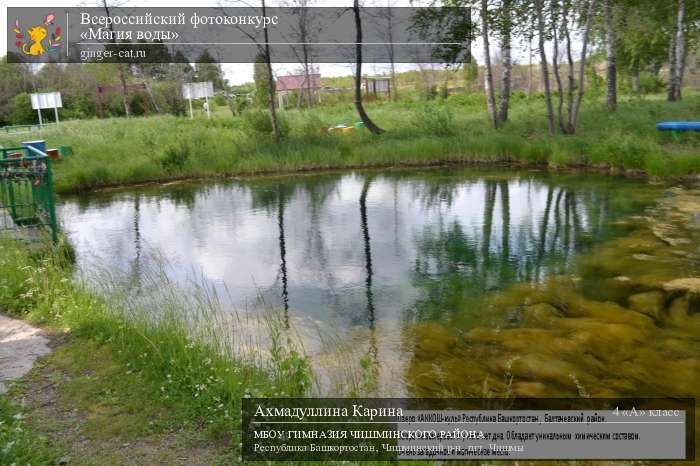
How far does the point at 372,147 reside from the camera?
15898 millimetres

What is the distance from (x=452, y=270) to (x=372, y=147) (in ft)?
29.5

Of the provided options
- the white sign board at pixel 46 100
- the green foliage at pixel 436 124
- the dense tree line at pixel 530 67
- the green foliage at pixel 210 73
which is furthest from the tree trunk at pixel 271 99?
the green foliage at pixel 210 73

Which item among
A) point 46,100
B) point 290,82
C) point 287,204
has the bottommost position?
point 287,204

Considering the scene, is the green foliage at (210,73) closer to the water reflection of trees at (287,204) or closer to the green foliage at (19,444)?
the water reflection of trees at (287,204)

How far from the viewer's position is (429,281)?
6922mm

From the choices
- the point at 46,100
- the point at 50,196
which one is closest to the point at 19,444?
the point at 50,196

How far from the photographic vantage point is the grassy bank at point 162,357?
3.48m

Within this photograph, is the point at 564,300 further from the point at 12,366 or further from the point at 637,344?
the point at 12,366

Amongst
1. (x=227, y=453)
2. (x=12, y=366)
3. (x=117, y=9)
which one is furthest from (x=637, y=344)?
(x=117, y=9)

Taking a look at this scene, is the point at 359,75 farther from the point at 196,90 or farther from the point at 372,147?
the point at 196,90

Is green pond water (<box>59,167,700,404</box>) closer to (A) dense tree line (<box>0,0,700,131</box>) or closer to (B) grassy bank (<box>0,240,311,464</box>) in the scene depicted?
(B) grassy bank (<box>0,240,311,464</box>)

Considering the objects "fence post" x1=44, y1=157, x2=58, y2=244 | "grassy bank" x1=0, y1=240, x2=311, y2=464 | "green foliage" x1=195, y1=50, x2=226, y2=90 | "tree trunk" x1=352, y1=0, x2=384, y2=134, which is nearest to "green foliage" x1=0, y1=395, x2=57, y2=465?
"grassy bank" x1=0, y1=240, x2=311, y2=464

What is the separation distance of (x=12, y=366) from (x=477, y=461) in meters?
3.06

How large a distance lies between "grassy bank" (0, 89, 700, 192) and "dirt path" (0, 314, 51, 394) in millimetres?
9617
